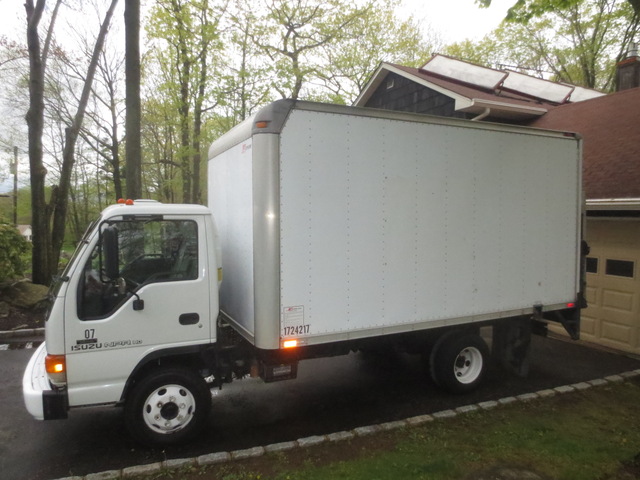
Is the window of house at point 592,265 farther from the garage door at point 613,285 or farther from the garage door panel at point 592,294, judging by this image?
the garage door panel at point 592,294

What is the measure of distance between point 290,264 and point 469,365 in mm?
3129

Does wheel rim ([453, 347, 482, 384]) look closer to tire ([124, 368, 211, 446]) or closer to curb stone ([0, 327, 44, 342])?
tire ([124, 368, 211, 446])

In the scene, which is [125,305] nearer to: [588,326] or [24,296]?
[24,296]

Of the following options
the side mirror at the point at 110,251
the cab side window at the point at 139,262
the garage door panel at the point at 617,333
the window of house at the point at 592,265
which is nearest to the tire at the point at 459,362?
the cab side window at the point at 139,262

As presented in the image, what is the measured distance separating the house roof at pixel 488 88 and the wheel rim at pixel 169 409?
351 inches

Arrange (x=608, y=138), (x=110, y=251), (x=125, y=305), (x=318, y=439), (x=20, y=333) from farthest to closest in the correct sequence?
(x=608, y=138) < (x=20, y=333) < (x=318, y=439) < (x=125, y=305) < (x=110, y=251)

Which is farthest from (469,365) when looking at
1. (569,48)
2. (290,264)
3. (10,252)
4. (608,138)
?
(569,48)

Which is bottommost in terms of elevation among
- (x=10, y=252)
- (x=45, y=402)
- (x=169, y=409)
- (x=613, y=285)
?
(x=169, y=409)

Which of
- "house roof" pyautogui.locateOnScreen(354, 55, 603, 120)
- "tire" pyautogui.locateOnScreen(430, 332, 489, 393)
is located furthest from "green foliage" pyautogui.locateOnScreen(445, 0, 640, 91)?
"tire" pyautogui.locateOnScreen(430, 332, 489, 393)

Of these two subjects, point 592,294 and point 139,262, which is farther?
point 592,294

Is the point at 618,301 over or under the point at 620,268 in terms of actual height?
under

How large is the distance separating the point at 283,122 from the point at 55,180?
2902cm

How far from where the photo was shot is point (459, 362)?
18.7 feet

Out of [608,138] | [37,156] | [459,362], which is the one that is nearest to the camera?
[459,362]
